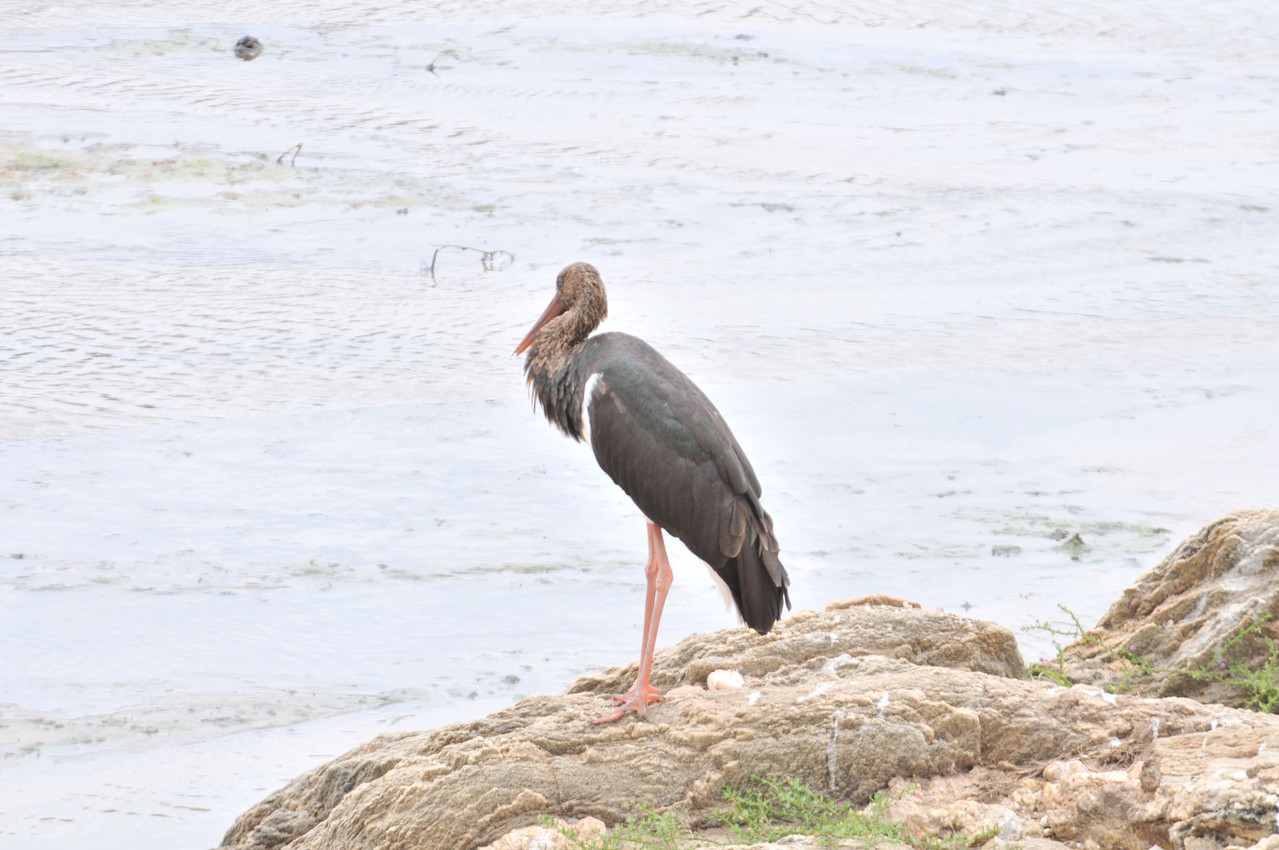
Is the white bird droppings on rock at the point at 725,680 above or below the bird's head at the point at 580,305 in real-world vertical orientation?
below

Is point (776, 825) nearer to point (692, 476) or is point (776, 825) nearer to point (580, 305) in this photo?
point (692, 476)

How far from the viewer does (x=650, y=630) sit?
17.0ft

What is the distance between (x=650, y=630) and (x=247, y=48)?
12.3 metres

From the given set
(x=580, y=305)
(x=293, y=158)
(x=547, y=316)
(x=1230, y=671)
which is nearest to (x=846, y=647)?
(x=1230, y=671)

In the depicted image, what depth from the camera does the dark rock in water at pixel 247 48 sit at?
1563 cm

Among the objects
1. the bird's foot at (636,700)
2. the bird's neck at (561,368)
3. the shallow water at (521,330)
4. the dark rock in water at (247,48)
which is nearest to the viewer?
the bird's foot at (636,700)

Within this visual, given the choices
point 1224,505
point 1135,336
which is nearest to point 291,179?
point 1135,336

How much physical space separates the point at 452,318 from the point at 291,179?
9.97 feet

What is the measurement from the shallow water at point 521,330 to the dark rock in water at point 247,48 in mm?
152

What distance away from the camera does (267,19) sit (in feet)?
54.7

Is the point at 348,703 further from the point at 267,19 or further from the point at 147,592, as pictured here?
the point at 267,19

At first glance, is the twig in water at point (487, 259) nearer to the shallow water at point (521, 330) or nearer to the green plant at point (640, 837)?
the shallow water at point (521, 330)

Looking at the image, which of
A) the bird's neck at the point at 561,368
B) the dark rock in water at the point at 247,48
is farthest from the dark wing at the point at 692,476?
the dark rock in water at the point at 247,48

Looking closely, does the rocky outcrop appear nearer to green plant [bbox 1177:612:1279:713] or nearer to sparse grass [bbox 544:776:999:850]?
sparse grass [bbox 544:776:999:850]
